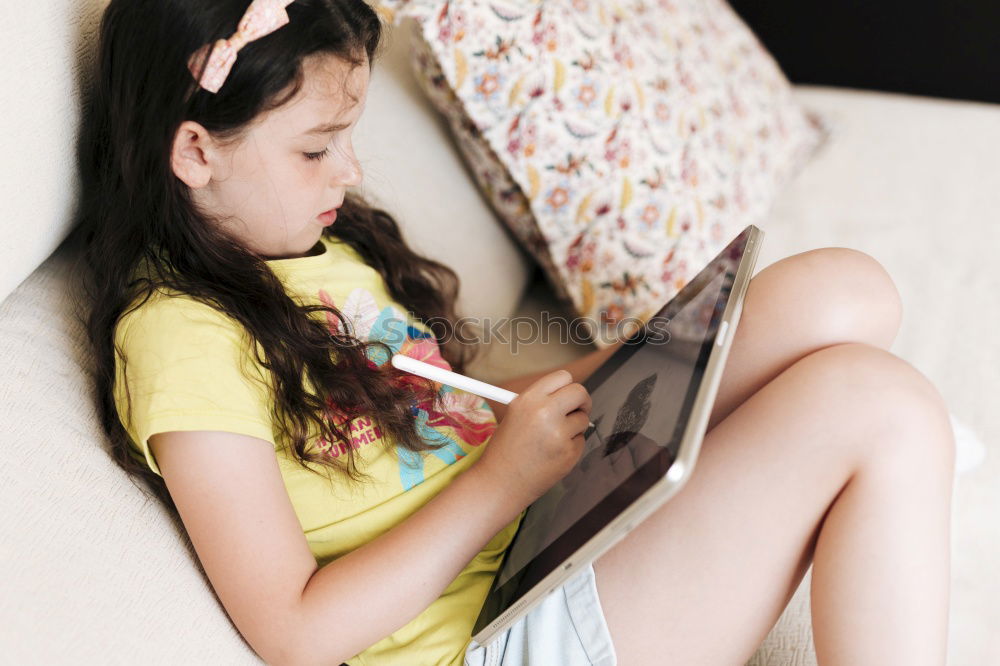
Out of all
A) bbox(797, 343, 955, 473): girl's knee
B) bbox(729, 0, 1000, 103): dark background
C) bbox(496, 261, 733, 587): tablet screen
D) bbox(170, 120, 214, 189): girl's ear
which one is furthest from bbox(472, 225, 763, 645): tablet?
bbox(729, 0, 1000, 103): dark background

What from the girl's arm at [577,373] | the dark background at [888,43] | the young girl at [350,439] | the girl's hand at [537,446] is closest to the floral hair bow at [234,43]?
the young girl at [350,439]

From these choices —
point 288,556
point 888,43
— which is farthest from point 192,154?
point 888,43

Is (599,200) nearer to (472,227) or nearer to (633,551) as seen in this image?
(472,227)

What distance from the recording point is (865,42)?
1770mm

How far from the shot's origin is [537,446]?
659 mm

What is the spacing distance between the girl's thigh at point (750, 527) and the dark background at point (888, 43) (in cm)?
134

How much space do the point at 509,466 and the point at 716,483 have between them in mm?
159

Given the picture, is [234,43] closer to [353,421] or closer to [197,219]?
[197,219]

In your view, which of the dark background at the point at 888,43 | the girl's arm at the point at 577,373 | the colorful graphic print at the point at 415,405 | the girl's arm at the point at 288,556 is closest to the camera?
the girl's arm at the point at 288,556

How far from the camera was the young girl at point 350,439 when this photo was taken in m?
0.61

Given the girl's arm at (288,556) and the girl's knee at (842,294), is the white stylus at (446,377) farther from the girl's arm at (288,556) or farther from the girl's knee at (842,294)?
the girl's knee at (842,294)

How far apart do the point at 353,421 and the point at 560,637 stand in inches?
9.5

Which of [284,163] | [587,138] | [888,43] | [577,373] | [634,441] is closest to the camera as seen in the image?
[634,441]

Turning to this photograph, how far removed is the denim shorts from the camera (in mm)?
642
